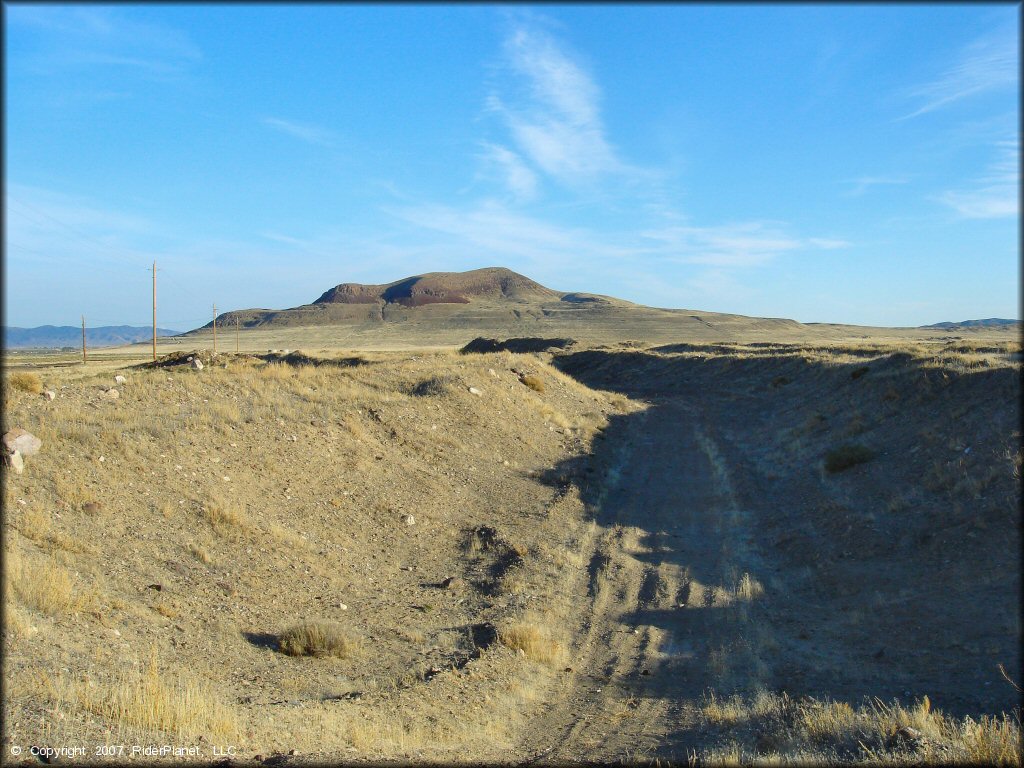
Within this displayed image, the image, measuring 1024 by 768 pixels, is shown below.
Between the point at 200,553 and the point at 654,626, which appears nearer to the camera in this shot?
the point at 654,626

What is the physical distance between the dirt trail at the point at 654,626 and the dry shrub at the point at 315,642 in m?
2.53

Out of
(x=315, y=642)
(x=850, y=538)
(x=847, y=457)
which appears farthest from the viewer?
(x=847, y=457)

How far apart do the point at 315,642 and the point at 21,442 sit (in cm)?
603

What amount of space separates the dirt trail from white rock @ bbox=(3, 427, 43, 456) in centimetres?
868

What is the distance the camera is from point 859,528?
1212 cm

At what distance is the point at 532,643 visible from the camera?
27.5 ft

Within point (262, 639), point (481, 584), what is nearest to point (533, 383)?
point (481, 584)

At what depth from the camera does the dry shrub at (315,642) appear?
25.3 feet

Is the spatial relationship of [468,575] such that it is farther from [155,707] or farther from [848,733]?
[848,733]

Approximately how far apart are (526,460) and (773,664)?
11264mm

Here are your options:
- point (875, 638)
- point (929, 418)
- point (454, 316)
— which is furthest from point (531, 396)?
point (454, 316)

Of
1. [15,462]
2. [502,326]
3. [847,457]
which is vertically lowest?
[847,457]

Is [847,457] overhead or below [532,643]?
overhead

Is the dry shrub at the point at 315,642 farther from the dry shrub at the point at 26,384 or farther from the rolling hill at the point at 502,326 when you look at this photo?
the rolling hill at the point at 502,326
